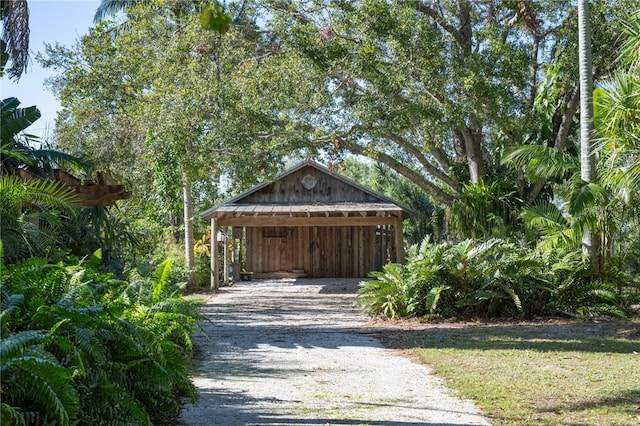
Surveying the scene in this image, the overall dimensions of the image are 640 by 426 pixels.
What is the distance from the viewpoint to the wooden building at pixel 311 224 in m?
25.1

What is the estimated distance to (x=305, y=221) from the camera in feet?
83.1

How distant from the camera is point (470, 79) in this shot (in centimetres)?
1719

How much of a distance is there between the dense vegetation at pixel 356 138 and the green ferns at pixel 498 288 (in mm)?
42

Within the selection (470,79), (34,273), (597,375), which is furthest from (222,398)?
(470,79)

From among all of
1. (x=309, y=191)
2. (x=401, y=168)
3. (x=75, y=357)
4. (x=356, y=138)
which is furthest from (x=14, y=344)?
(x=309, y=191)

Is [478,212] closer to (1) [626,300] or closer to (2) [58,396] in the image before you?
(1) [626,300]

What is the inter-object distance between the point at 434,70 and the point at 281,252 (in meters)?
14.9

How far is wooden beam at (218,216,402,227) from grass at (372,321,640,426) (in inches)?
428

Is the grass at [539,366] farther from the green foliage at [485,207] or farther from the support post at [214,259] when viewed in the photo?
the support post at [214,259]

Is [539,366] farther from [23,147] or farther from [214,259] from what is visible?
[214,259]

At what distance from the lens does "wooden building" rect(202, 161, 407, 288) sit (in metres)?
25.1

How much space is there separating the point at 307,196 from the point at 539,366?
1952 centimetres

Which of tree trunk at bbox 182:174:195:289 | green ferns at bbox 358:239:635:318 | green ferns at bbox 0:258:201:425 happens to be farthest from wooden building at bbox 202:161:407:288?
green ferns at bbox 0:258:201:425

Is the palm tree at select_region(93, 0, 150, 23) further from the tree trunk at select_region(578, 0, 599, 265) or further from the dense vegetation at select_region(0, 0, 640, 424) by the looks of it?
the tree trunk at select_region(578, 0, 599, 265)
